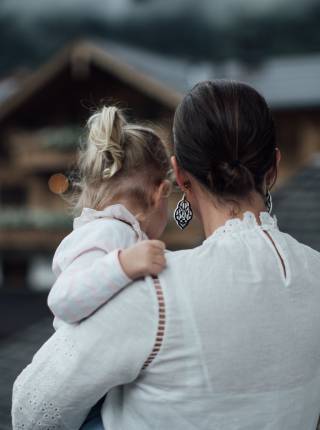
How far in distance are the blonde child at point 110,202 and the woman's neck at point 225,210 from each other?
0.44 ft

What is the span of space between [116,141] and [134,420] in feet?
2.83

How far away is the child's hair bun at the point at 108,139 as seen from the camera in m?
1.85

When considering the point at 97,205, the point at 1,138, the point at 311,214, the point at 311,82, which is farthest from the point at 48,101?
the point at 97,205

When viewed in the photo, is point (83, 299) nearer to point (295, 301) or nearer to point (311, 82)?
point (295, 301)

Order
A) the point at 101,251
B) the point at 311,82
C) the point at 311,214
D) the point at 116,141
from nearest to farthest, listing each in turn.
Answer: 1. the point at 101,251
2. the point at 116,141
3. the point at 311,214
4. the point at 311,82

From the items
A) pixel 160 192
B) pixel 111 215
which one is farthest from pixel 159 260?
pixel 160 192

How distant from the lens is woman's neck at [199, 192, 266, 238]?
1355 mm

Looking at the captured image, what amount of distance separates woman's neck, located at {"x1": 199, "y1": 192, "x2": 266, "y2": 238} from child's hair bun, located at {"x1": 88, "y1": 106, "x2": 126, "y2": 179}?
1.80ft

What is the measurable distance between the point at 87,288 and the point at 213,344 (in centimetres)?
30

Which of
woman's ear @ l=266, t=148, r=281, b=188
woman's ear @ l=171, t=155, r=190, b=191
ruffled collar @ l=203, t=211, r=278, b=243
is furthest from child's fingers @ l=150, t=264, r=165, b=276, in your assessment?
woman's ear @ l=266, t=148, r=281, b=188

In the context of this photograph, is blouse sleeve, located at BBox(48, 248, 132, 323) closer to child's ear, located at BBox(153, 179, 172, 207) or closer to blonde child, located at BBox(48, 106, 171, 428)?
blonde child, located at BBox(48, 106, 171, 428)

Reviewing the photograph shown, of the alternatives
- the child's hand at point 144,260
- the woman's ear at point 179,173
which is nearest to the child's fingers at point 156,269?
the child's hand at point 144,260

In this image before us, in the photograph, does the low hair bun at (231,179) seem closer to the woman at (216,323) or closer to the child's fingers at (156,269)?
the woman at (216,323)

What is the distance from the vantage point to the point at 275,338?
1.26 meters
